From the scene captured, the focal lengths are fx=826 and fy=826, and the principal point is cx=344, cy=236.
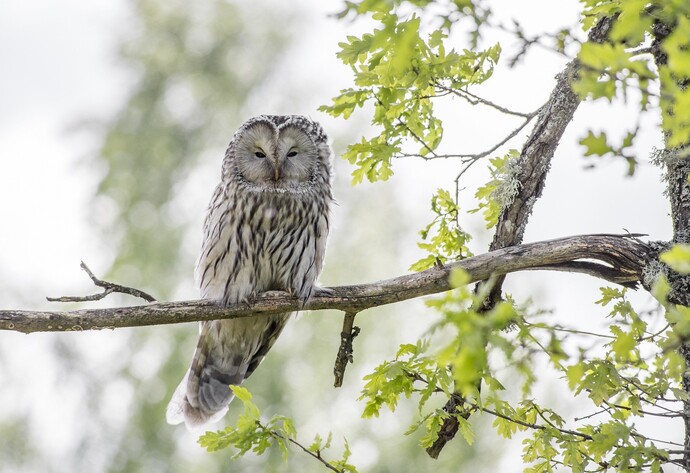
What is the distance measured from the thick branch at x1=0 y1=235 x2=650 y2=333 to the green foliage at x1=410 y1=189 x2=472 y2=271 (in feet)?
0.88

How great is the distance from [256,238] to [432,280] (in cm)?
119

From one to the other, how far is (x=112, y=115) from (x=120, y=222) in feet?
4.96

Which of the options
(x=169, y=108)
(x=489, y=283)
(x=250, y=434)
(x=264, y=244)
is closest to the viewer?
(x=489, y=283)

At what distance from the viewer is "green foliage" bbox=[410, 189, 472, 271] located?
126 inches

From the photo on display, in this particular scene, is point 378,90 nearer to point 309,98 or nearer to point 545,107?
point 545,107

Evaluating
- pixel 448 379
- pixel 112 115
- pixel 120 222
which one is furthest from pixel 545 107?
pixel 112 115

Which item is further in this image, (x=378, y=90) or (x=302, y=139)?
(x=302, y=139)

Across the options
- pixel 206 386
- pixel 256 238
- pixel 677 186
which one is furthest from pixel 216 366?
pixel 677 186

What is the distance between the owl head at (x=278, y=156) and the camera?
12.8ft

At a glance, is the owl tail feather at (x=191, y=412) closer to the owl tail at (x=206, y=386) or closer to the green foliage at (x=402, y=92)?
the owl tail at (x=206, y=386)

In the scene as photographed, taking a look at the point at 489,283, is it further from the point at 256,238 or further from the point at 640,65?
the point at 256,238

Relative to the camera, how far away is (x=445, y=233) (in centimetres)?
323

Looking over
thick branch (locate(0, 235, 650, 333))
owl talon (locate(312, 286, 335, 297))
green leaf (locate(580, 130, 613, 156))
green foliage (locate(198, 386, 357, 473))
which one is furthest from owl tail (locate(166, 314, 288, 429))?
green leaf (locate(580, 130, 613, 156))

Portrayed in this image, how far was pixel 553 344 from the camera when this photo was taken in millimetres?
1499
